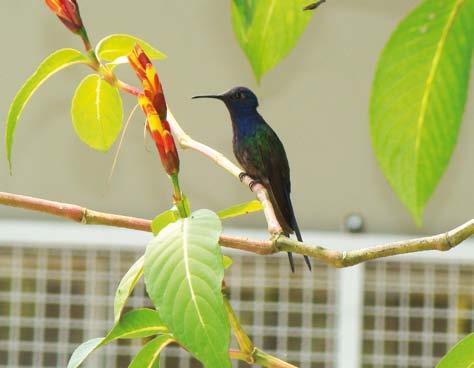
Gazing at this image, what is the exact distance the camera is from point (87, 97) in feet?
1.36

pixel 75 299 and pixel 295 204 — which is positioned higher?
pixel 295 204

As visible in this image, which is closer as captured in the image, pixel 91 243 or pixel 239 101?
pixel 239 101

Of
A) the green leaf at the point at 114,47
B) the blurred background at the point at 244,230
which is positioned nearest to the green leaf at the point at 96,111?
the green leaf at the point at 114,47

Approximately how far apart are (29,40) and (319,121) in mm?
836

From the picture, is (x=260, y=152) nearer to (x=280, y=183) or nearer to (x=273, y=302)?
(x=280, y=183)

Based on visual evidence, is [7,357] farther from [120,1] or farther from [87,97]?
[87,97]

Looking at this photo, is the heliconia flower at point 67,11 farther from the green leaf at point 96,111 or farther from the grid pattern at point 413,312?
the grid pattern at point 413,312

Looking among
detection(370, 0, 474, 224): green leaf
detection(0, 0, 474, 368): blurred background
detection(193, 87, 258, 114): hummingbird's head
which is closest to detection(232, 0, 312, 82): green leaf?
detection(370, 0, 474, 224): green leaf

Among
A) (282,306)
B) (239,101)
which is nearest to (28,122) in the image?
(282,306)

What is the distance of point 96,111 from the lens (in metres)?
0.41

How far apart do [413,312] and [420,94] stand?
105 inches

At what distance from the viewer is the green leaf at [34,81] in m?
0.34

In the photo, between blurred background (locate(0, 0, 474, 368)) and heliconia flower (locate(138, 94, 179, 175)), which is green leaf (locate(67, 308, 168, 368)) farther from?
blurred background (locate(0, 0, 474, 368))

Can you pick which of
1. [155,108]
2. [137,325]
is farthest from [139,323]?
[155,108]
